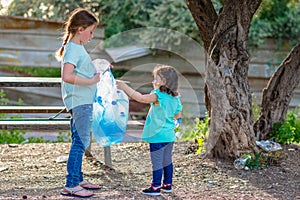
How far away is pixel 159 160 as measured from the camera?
3936 millimetres

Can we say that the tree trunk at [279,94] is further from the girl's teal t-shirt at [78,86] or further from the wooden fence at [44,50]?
the wooden fence at [44,50]

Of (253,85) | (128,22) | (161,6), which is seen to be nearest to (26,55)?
(128,22)

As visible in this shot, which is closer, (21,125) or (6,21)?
(21,125)

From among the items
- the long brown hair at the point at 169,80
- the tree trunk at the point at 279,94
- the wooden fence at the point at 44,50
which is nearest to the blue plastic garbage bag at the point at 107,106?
the long brown hair at the point at 169,80

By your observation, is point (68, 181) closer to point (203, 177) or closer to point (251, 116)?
point (203, 177)

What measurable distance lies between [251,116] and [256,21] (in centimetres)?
539

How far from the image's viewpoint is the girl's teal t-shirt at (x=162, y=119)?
3.87m

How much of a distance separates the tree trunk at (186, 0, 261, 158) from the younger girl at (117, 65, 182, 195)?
2.93 ft

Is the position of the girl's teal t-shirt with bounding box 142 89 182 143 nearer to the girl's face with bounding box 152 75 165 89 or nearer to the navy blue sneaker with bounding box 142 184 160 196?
the girl's face with bounding box 152 75 165 89

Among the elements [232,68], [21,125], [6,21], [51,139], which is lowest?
[51,139]

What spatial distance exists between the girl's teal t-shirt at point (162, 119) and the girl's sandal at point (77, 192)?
0.57 m

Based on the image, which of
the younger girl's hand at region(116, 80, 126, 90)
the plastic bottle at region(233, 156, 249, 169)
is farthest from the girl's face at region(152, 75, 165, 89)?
the plastic bottle at region(233, 156, 249, 169)

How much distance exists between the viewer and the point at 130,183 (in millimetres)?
4324

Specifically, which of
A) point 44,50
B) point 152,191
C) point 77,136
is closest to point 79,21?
point 77,136
